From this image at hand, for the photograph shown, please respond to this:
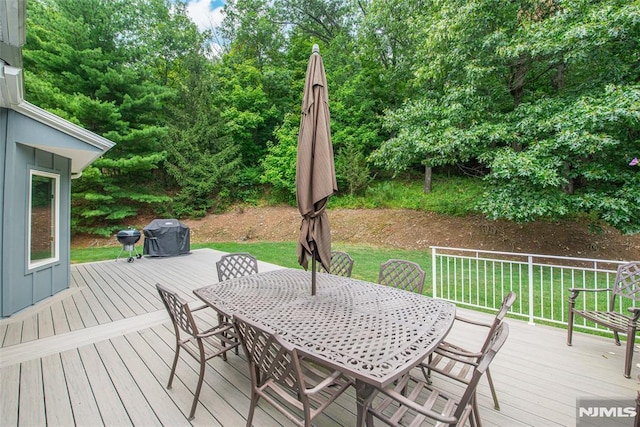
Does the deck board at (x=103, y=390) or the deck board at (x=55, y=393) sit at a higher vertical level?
the deck board at (x=103, y=390)

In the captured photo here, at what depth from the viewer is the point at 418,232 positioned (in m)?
8.77

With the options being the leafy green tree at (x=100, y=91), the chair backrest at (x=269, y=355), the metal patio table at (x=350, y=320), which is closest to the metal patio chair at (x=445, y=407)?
the metal patio table at (x=350, y=320)

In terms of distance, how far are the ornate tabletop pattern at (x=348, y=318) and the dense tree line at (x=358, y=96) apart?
5036 mm

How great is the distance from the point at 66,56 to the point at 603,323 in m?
14.8

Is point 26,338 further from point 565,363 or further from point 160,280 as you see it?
point 565,363

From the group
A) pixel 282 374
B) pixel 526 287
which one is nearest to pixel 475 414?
pixel 282 374

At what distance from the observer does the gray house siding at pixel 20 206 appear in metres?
3.44

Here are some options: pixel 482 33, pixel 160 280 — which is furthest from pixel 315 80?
pixel 482 33

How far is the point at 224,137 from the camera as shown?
43.6 feet

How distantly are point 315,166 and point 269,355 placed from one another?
1.32 m

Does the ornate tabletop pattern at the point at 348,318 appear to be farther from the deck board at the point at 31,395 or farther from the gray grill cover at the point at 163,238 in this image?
the gray grill cover at the point at 163,238

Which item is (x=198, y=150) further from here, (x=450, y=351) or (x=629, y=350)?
(x=629, y=350)

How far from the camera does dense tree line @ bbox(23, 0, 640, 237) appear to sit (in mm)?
5254

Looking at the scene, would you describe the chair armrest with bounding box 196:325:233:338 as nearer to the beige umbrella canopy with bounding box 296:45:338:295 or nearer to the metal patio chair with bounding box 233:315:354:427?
the metal patio chair with bounding box 233:315:354:427
